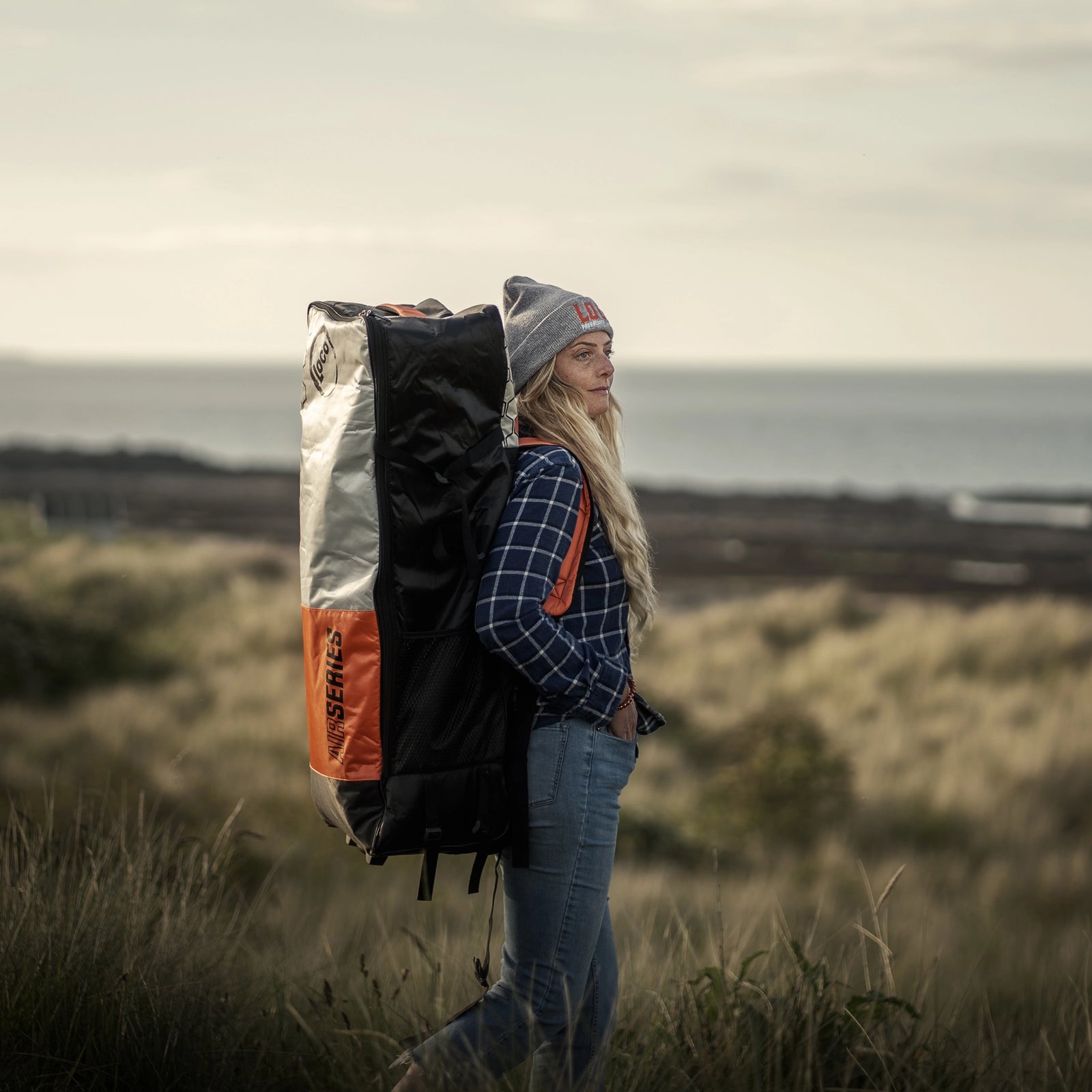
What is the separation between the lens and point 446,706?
2.58 meters

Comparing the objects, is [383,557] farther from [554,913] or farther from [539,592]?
[554,913]

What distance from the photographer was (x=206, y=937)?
3438 millimetres

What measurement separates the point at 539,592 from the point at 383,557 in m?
0.34

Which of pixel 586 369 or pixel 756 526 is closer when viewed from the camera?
pixel 586 369

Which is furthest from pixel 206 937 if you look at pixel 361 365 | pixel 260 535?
pixel 260 535

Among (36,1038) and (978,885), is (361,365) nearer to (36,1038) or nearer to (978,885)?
(36,1038)

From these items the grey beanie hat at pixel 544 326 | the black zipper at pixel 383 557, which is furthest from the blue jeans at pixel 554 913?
the grey beanie hat at pixel 544 326

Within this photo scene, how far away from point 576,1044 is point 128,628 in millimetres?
12858

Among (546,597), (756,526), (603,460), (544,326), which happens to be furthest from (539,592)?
(756,526)

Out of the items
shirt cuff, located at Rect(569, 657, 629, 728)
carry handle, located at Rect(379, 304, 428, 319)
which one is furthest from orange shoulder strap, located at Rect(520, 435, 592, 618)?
carry handle, located at Rect(379, 304, 428, 319)

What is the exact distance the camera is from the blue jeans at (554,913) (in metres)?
2.64

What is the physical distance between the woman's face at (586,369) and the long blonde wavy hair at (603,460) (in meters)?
0.02

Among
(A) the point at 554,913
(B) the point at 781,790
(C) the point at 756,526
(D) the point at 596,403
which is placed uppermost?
(D) the point at 596,403

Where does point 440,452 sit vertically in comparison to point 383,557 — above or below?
above
